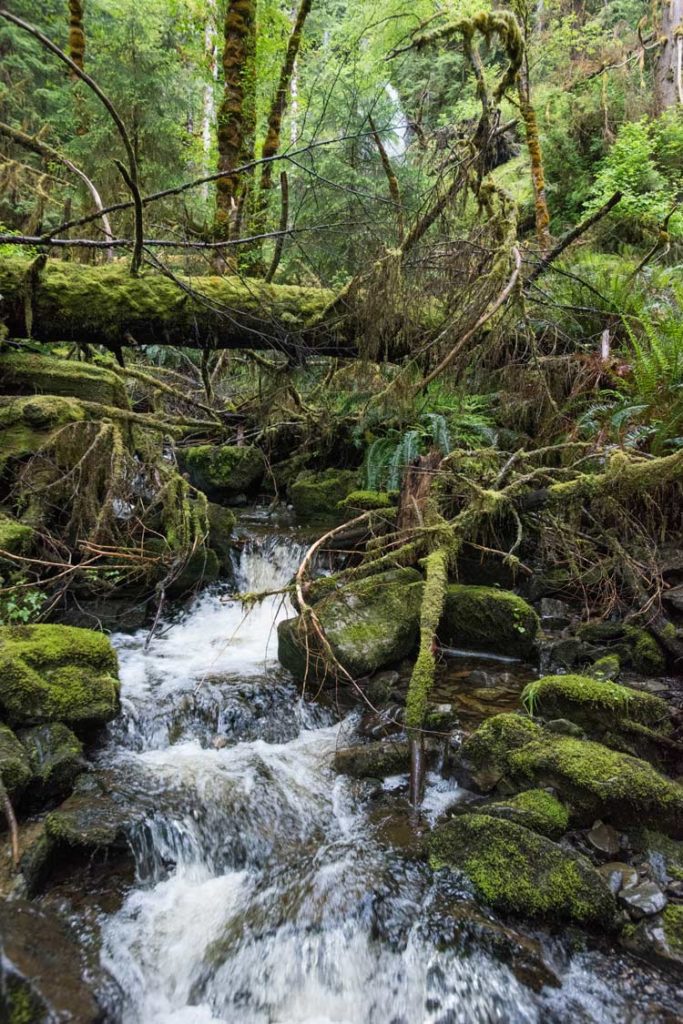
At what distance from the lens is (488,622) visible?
5.38 m

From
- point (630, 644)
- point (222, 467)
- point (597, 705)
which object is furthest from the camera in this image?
point (222, 467)

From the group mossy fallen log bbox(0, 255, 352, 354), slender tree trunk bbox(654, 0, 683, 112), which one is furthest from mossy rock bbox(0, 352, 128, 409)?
slender tree trunk bbox(654, 0, 683, 112)

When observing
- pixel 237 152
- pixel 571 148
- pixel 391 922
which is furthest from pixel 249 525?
pixel 571 148

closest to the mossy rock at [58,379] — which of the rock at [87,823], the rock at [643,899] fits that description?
the rock at [87,823]

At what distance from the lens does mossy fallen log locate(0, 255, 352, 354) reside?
223 inches

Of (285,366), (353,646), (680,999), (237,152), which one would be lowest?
(680,999)

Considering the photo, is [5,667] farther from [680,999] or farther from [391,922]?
[680,999]

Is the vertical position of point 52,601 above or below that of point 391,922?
above

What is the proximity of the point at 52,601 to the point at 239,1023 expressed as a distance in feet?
Answer: 12.2

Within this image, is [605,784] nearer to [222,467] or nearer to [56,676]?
[56,676]

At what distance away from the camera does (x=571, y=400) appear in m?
6.78

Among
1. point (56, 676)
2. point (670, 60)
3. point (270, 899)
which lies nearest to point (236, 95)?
point (56, 676)

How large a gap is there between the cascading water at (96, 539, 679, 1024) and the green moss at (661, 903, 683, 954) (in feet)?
1.39

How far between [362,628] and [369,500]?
2.64 meters
